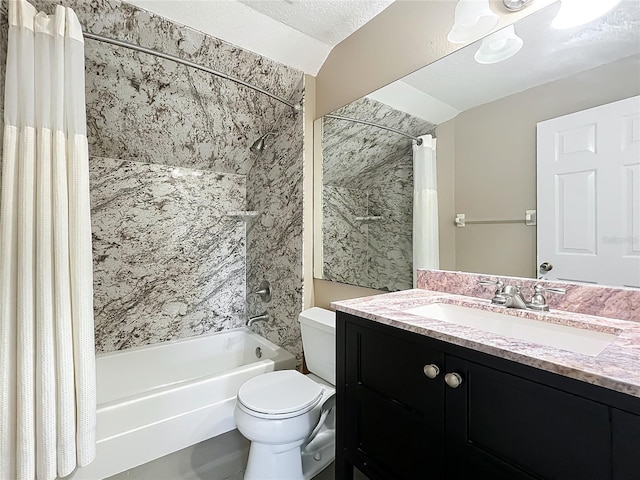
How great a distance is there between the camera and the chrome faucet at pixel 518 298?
1122mm

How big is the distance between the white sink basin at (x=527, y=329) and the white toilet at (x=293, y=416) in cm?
66

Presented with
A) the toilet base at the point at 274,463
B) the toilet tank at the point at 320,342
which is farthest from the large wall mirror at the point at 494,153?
the toilet base at the point at 274,463

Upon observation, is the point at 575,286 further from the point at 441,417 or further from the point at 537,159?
the point at 441,417

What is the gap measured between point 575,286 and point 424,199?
0.69 m

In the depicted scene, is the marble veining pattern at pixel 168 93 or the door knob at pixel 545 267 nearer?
the door knob at pixel 545 267

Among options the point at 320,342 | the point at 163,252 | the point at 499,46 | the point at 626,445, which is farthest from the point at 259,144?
the point at 626,445

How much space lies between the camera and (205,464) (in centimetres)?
178

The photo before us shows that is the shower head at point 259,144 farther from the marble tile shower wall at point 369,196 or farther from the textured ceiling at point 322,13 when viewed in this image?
the textured ceiling at point 322,13

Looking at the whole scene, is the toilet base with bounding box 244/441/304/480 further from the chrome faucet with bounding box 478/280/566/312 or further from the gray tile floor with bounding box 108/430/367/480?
the chrome faucet with bounding box 478/280/566/312

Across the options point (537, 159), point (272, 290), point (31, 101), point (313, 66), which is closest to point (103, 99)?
point (31, 101)

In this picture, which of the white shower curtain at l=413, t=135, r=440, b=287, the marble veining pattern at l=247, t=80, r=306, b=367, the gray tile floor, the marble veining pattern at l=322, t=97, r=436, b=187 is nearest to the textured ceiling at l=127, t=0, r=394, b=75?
the marble veining pattern at l=247, t=80, r=306, b=367

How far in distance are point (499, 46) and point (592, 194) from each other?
69cm

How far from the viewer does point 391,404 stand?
1015mm

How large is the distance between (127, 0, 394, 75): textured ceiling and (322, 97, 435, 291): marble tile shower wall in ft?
1.43
